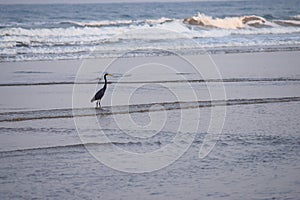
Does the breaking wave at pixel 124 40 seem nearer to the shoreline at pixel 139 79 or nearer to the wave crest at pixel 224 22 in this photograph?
the wave crest at pixel 224 22

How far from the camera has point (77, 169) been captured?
7129 millimetres

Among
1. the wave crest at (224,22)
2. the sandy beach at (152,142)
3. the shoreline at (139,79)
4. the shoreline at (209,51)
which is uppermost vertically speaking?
the wave crest at (224,22)

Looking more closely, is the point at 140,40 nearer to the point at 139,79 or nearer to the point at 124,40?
the point at 124,40

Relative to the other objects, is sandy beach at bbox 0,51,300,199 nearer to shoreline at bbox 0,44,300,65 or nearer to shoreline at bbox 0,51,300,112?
shoreline at bbox 0,51,300,112

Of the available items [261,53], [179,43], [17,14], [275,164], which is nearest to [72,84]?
[275,164]

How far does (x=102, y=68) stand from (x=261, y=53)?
6364mm

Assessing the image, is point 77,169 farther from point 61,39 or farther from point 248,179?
point 61,39

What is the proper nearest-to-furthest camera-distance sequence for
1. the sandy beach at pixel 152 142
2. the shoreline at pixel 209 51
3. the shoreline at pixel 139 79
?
the sandy beach at pixel 152 142, the shoreline at pixel 139 79, the shoreline at pixel 209 51

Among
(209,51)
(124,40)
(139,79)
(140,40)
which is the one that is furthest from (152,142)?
(124,40)

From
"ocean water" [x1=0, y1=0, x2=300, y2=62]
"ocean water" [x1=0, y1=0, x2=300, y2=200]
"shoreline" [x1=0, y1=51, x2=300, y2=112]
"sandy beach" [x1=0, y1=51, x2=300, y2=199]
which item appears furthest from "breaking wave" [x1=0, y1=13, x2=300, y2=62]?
"sandy beach" [x1=0, y1=51, x2=300, y2=199]

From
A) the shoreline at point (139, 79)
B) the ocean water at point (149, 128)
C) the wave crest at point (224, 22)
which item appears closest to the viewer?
the ocean water at point (149, 128)

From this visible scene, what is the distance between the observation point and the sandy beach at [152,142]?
6473 millimetres

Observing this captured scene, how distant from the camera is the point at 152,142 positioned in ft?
27.8

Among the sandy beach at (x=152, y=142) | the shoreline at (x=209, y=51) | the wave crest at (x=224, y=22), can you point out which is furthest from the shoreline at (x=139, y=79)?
the wave crest at (x=224, y=22)
